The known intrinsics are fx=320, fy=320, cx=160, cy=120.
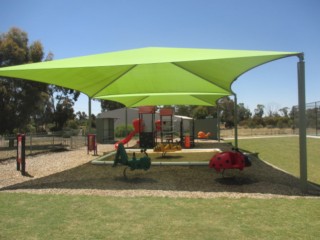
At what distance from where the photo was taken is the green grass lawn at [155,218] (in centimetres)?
411

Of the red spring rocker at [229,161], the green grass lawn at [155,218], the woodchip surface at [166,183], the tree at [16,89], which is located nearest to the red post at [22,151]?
the woodchip surface at [166,183]

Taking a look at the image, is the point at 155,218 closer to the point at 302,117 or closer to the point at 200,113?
the point at 302,117

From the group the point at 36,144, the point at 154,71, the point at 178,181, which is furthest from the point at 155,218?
the point at 36,144

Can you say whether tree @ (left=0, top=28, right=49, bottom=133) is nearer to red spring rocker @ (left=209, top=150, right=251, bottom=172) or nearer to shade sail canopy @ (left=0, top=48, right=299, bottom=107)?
shade sail canopy @ (left=0, top=48, right=299, bottom=107)

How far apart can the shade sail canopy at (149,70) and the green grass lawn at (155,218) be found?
10.4 ft

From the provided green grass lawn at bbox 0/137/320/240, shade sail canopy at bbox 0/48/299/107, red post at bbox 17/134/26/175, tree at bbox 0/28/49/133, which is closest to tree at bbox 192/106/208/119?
tree at bbox 0/28/49/133

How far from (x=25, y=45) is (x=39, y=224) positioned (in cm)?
2243

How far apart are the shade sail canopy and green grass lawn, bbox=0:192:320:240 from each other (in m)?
3.16

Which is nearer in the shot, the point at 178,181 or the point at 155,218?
the point at 155,218

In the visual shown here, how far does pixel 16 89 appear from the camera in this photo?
23141 millimetres

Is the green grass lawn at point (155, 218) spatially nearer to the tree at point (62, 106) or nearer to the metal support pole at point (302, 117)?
the metal support pole at point (302, 117)

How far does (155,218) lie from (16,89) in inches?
841

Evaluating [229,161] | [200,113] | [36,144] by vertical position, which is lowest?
[36,144]

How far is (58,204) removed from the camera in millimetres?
5637
